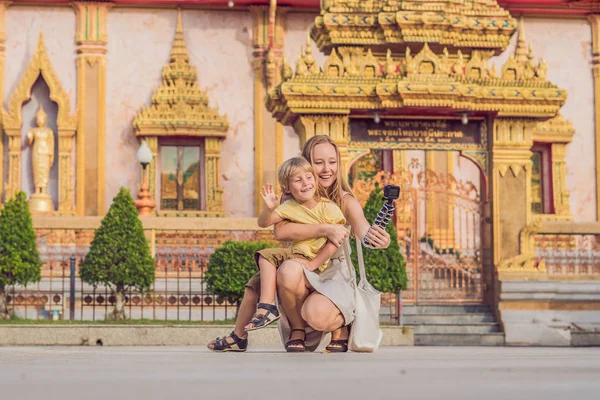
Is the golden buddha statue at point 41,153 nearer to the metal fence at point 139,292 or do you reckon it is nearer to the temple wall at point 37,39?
the temple wall at point 37,39

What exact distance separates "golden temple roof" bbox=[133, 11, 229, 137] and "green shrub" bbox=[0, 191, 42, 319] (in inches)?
334

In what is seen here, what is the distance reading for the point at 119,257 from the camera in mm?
15102

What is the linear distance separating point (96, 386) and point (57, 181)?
1999cm

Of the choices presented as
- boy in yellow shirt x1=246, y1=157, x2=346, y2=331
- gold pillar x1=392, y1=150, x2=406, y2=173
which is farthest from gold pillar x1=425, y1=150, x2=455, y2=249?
boy in yellow shirt x1=246, y1=157, x2=346, y2=331

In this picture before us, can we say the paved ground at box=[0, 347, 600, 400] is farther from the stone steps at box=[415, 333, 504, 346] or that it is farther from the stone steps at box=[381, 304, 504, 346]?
the stone steps at box=[381, 304, 504, 346]

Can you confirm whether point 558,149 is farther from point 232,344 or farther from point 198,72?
point 232,344

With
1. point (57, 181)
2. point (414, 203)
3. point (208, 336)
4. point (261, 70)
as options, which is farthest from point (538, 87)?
point (57, 181)

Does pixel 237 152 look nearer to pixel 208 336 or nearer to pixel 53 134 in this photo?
pixel 53 134

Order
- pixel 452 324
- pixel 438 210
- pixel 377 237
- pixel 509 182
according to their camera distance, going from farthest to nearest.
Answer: pixel 438 210 → pixel 509 182 → pixel 452 324 → pixel 377 237

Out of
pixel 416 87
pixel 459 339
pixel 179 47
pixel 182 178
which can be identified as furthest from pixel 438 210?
pixel 459 339

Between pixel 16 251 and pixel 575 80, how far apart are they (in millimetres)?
14429

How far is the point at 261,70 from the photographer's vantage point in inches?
957

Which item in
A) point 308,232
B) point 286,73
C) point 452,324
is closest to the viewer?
point 308,232

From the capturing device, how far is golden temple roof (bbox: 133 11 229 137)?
2381 centimetres
